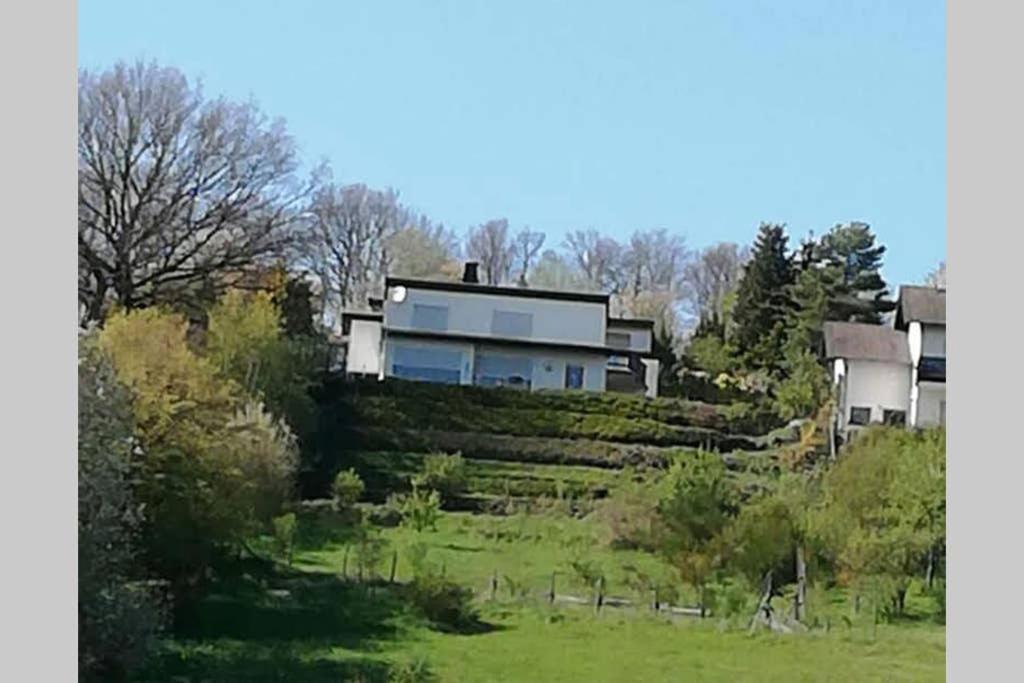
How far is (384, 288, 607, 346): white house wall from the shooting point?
5.88 metres

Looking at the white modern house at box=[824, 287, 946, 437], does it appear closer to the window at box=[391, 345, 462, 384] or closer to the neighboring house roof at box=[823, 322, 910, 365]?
the neighboring house roof at box=[823, 322, 910, 365]

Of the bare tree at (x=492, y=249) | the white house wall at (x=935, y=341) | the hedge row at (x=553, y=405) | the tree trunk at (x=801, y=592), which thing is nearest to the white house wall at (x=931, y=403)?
the white house wall at (x=935, y=341)

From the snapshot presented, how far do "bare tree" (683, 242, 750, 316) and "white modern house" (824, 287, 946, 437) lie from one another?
38cm

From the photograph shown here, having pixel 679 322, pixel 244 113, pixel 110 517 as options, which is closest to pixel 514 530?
pixel 679 322

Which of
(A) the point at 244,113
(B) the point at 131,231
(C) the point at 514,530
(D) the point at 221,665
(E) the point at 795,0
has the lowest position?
(D) the point at 221,665

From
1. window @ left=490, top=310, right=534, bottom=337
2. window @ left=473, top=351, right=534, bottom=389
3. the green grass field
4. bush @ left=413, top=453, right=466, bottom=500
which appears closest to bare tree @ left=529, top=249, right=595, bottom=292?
window @ left=490, top=310, right=534, bottom=337

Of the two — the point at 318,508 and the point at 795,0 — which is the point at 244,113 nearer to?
the point at 318,508

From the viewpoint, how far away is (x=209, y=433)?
19.1 feet

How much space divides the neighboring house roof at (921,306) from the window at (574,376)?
3.78 ft

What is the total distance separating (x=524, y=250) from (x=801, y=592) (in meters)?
1.56

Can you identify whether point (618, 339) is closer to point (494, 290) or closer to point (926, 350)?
point (494, 290)

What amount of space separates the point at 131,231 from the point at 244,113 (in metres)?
0.58

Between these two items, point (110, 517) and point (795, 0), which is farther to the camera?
point (795, 0)

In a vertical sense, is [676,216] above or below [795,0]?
below
